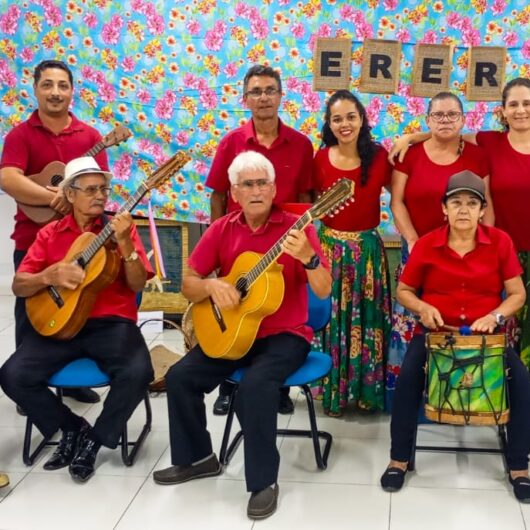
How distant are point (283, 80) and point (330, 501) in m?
2.44

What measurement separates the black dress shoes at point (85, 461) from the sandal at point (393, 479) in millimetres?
1083

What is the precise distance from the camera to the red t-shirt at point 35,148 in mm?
3475

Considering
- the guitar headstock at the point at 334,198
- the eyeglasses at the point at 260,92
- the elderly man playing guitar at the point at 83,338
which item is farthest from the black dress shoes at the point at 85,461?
the eyeglasses at the point at 260,92

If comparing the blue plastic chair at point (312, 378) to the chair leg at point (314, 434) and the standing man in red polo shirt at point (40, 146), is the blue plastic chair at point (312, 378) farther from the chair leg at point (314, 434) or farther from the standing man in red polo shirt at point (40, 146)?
the standing man in red polo shirt at point (40, 146)

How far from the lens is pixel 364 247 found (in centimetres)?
341

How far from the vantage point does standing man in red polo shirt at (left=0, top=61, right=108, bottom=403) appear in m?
3.44

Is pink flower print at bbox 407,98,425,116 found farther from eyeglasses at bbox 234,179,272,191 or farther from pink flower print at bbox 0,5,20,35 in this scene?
pink flower print at bbox 0,5,20,35

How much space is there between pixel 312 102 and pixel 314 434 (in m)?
2.06

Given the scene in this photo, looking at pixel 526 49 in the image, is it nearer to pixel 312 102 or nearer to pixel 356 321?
pixel 312 102

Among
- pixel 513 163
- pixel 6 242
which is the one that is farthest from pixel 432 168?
pixel 6 242

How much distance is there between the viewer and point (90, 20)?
4566 mm

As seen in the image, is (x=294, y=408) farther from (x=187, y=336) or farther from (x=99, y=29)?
→ (x=99, y=29)

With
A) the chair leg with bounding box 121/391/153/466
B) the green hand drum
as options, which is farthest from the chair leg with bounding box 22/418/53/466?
the green hand drum

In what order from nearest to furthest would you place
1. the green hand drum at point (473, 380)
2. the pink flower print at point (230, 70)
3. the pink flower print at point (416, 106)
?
the green hand drum at point (473, 380)
the pink flower print at point (416, 106)
the pink flower print at point (230, 70)
